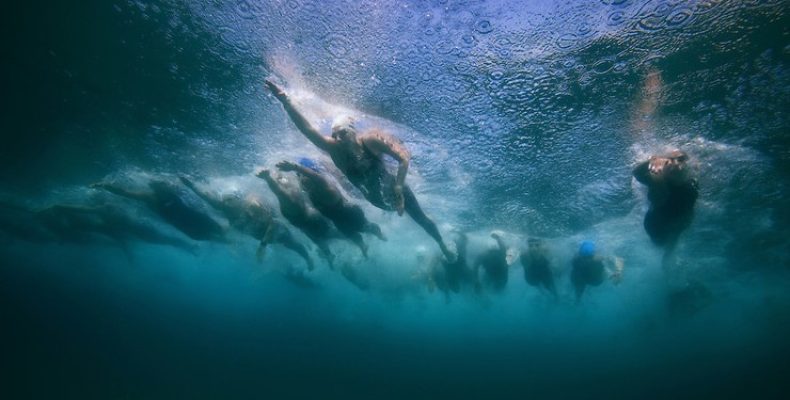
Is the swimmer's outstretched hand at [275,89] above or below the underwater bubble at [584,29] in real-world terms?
below

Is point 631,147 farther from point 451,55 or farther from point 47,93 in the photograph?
point 47,93

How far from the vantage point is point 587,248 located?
1590cm

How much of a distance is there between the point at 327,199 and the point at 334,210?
2.32ft

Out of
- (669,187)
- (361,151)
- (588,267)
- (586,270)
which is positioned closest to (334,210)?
(361,151)

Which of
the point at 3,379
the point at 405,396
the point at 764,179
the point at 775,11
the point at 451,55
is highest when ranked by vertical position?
the point at 764,179

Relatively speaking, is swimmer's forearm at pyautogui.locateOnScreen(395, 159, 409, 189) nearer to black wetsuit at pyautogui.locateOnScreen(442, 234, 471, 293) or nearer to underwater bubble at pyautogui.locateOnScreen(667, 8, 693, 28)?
underwater bubble at pyautogui.locateOnScreen(667, 8, 693, 28)

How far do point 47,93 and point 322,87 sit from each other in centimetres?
955

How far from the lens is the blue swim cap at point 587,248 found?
15.8 m

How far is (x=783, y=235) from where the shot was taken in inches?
688

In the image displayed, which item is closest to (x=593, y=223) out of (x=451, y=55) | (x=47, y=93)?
(x=451, y=55)

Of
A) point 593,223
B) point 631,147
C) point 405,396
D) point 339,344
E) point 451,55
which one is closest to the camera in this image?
point 451,55

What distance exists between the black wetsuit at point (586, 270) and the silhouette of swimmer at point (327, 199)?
41.2ft

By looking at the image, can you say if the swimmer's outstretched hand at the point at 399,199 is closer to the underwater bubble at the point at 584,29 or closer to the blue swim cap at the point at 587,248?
the underwater bubble at the point at 584,29

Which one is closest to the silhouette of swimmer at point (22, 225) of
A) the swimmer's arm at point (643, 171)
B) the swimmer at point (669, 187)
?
the swimmer's arm at point (643, 171)
